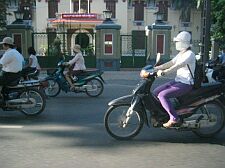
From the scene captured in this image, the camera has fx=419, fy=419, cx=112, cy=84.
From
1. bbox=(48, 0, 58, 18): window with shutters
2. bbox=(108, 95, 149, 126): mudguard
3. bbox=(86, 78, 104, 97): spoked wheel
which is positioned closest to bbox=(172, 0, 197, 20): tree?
bbox=(48, 0, 58, 18): window with shutters

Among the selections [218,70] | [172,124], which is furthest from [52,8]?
[172,124]

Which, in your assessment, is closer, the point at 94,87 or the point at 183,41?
the point at 183,41

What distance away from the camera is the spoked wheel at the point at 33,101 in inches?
347

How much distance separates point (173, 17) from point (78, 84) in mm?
38430

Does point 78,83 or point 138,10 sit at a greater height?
point 138,10

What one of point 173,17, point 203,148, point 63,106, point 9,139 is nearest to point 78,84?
point 63,106

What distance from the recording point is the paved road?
560 centimetres

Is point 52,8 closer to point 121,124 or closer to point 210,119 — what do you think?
point 121,124

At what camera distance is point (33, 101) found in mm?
8828

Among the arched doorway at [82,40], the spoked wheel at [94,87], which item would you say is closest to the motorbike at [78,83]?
the spoked wheel at [94,87]

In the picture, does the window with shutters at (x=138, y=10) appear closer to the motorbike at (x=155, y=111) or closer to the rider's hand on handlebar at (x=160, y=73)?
the motorbike at (x=155, y=111)

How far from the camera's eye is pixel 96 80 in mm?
12391

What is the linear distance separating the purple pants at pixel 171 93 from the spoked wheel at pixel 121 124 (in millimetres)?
494

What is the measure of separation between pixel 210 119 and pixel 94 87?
5833 mm
